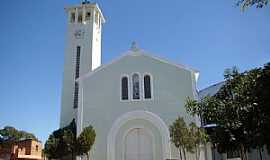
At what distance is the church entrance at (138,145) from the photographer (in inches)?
1058

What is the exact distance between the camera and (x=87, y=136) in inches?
949

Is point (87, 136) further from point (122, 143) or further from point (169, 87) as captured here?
point (169, 87)

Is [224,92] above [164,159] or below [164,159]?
above

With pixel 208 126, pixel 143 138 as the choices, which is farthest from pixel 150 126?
pixel 208 126

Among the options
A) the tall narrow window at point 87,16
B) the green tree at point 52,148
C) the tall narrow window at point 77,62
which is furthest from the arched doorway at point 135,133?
the tall narrow window at point 87,16

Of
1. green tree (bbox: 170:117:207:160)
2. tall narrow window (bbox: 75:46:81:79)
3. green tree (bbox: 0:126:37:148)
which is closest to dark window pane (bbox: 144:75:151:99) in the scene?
green tree (bbox: 170:117:207:160)

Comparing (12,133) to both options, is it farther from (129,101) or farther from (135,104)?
(135,104)

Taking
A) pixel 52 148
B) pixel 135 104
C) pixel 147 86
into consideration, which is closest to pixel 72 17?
pixel 147 86

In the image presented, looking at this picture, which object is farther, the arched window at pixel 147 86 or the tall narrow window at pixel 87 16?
the tall narrow window at pixel 87 16

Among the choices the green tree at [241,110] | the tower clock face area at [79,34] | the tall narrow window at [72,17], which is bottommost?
the green tree at [241,110]

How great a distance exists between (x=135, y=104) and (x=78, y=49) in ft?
41.7

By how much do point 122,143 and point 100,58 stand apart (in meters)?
15.9

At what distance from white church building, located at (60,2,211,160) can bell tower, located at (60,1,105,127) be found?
5364 mm

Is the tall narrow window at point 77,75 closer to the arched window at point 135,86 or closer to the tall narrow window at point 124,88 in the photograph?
the tall narrow window at point 124,88
